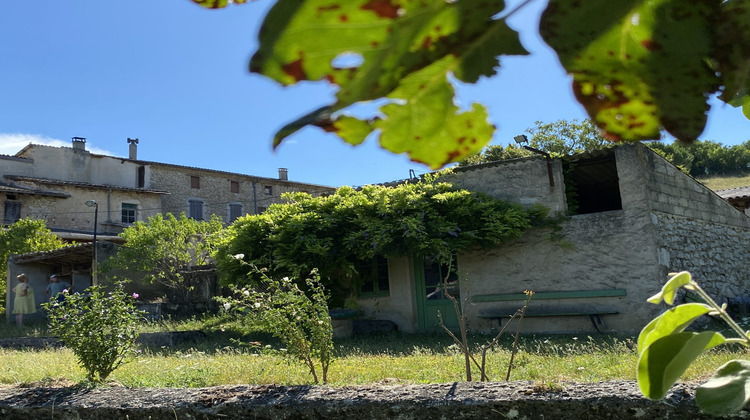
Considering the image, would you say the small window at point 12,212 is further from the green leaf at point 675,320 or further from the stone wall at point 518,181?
the green leaf at point 675,320

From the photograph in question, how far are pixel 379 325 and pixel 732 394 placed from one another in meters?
9.97

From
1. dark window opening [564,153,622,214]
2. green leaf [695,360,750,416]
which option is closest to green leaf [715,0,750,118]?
green leaf [695,360,750,416]

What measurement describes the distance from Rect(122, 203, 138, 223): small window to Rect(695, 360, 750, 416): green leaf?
86.9ft

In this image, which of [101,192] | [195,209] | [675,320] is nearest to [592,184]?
[675,320]

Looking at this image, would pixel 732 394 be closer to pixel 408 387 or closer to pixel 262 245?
pixel 408 387

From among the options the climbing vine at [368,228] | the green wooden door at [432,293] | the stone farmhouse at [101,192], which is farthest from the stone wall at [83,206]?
the green wooden door at [432,293]

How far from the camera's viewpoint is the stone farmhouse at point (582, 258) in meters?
8.91

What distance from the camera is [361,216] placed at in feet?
32.8

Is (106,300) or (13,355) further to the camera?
(13,355)

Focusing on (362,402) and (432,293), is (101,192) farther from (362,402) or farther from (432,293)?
(362,402)

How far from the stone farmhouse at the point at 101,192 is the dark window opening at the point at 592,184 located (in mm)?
9192

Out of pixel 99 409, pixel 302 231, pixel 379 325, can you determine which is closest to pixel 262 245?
pixel 302 231

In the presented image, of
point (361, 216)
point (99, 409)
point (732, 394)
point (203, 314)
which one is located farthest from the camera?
point (203, 314)

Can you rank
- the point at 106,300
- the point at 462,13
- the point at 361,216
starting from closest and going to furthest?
the point at 462,13
the point at 106,300
the point at 361,216
